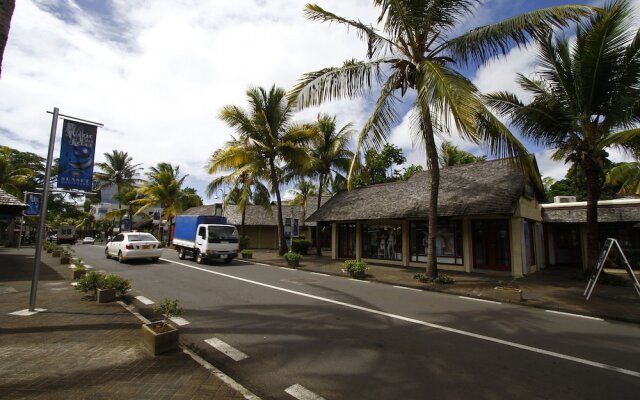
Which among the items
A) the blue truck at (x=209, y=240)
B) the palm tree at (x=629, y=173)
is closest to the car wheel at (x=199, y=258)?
the blue truck at (x=209, y=240)

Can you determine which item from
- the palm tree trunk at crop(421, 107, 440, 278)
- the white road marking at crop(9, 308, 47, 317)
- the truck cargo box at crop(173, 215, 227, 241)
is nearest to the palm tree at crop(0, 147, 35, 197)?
the truck cargo box at crop(173, 215, 227, 241)

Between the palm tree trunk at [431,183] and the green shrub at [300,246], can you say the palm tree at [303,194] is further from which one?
the palm tree trunk at [431,183]

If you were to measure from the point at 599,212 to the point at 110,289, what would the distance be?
2108 centimetres

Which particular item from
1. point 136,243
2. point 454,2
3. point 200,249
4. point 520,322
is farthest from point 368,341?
point 136,243

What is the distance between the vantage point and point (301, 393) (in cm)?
375

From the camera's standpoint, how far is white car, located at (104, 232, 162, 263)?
655 inches

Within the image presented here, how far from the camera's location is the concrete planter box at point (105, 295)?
7.69 metres

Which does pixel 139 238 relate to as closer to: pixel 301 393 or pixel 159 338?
pixel 159 338

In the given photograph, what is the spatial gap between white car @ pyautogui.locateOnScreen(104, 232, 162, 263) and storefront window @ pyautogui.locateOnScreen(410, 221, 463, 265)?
43.5 feet

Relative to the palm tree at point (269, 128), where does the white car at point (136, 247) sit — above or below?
below

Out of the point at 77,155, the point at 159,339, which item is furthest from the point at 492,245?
the point at 77,155

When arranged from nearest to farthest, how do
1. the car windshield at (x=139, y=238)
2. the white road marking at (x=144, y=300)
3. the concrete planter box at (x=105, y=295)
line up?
the concrete planter box at (x=105, y=295) → the white road marking at (x=144, y=300) → the car windshield at (x=139, y=238)

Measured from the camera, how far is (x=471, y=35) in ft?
34.6

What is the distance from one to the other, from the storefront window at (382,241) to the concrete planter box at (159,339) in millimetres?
14631
